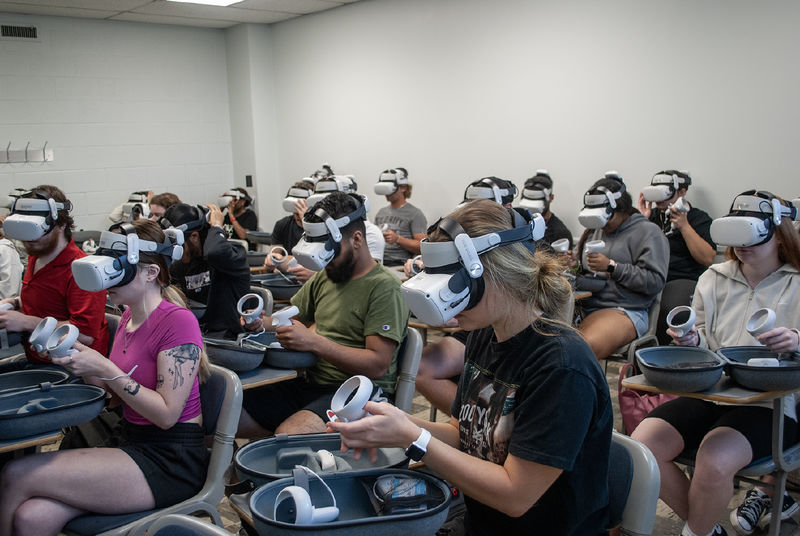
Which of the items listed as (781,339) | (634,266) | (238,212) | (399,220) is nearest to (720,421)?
(781,339)

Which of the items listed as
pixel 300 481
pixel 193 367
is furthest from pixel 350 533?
pixel 193 367

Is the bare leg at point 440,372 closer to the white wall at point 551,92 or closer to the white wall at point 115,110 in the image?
the white wall at point 551,92

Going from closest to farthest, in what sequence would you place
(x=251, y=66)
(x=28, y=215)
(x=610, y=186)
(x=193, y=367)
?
1. (x=193, y=367)
2. (x=28, y=215)
3. (x=610, y=186)
4. (x=251, y=66)

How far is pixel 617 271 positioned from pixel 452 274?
2.52 meters

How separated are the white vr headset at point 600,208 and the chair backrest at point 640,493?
2466 mm

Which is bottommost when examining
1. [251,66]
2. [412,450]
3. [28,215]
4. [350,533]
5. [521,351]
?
[350,533]

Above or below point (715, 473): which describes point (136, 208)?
above

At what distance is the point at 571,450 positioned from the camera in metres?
1.33

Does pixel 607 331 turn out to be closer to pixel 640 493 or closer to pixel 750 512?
pixel 750 512

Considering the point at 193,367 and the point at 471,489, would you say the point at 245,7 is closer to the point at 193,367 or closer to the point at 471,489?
the point at 193,367

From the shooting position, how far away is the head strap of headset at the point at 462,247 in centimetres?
144

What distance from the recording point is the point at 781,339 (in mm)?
2268

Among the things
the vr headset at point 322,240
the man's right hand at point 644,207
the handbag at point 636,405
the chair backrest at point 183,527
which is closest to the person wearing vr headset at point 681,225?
the man's right hand at point 644,207

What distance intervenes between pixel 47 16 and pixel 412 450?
7.17m
